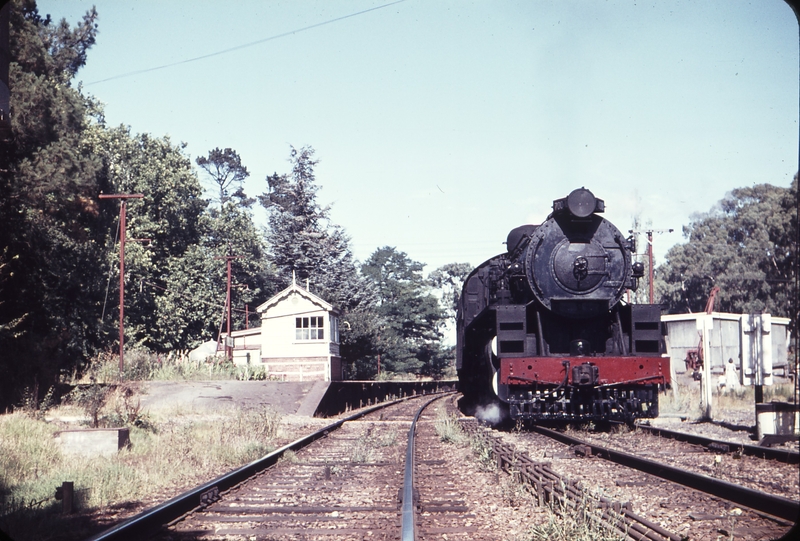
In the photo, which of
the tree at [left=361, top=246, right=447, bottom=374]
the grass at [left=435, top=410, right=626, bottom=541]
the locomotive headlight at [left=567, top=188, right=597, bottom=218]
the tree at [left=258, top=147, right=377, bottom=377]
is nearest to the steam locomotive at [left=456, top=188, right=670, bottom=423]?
the locomotive headlight at [left=567, top=188, right=597, bottom=218]

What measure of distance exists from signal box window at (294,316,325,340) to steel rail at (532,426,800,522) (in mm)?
27891

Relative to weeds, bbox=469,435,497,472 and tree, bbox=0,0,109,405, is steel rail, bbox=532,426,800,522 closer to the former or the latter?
weeds, bbox=469,435,497,472

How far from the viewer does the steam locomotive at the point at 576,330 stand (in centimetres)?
1152

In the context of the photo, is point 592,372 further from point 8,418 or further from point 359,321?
point 359,321

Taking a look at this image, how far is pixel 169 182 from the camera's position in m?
44.0

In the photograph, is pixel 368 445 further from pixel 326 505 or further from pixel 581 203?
pixel 581 203

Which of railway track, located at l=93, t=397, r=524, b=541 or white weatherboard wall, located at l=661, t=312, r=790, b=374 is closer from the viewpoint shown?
Result: railway track, located at l=93, t=397, r=524, b=541

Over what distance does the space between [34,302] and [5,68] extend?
13.1 metres

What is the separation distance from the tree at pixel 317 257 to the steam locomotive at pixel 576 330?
2914 cm

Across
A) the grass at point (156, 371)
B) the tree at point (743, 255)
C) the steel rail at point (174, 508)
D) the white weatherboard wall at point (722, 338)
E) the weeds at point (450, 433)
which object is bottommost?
the weeds at point (450, 433)

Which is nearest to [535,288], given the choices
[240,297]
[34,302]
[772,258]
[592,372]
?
[592,372]

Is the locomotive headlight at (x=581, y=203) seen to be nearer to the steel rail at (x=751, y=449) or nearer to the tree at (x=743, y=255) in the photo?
the tree at (x=743, y=255)

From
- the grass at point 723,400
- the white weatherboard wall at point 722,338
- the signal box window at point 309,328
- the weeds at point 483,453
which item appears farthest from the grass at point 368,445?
the signal box window at point 309,328

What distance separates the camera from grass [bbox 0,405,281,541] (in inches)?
231
